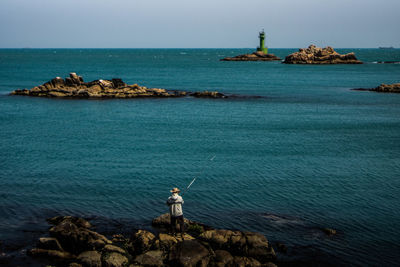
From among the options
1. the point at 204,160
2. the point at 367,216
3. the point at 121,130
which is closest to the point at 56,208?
the point at 204,160

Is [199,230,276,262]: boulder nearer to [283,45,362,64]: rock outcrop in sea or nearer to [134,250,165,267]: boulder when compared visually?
[134,250,165,267]: boulder

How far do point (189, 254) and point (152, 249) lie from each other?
6.36 ft

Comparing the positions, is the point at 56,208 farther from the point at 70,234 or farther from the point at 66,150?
the point at 66,150

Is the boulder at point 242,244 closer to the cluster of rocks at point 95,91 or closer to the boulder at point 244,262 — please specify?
Result: the boulder at point 244,262

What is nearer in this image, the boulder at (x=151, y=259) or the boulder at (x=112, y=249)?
the boulder at (x=151, y=259)

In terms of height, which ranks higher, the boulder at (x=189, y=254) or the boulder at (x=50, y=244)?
the boulder at (x=189, y=254)

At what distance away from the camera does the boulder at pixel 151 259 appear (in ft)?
52.4

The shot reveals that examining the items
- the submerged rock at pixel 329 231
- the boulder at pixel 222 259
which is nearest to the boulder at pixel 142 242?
the boulder at pixel 222 259

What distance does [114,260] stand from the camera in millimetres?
16078

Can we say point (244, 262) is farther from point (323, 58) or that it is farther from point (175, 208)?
point (323, 58)

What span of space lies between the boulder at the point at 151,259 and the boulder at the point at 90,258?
1348 mm

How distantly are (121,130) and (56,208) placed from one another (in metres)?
23.5

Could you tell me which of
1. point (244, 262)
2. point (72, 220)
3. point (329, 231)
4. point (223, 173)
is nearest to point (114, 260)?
point (244, 262)

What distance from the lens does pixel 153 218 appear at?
858 inches
